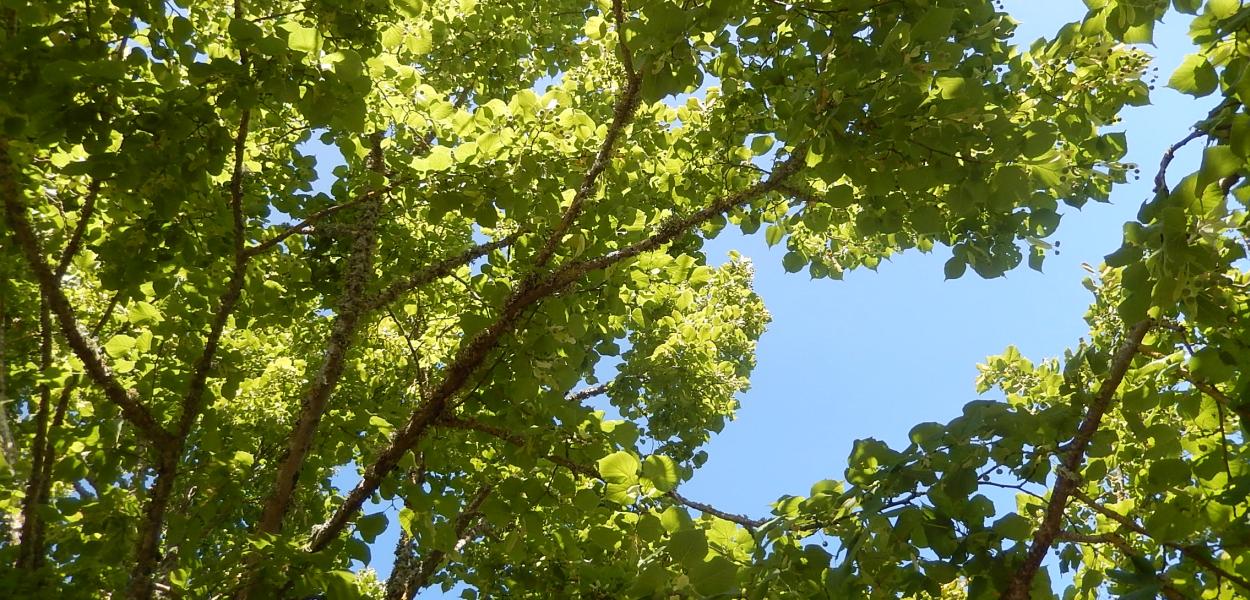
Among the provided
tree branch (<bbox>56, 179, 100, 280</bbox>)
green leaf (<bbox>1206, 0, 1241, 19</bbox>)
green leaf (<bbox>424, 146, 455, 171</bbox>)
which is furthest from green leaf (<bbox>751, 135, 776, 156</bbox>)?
tree branch (<bbox>56, 179, 100, 280</bbox>)

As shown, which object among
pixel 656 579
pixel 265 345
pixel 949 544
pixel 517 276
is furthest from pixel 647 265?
pixel 265 345

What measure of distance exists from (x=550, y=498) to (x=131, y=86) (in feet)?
7.83

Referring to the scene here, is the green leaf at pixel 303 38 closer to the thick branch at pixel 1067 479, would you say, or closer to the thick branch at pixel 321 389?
the thick branch at pixel 321 389

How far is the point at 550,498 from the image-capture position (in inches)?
145

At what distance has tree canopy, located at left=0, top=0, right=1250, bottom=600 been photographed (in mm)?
2715

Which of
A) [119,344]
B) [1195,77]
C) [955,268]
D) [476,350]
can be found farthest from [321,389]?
[1195,77]

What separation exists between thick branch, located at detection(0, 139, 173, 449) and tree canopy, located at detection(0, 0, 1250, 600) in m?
0.02

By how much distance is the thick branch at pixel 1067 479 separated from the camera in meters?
2.64

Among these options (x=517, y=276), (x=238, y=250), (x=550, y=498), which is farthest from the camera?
(x=517, y=276)

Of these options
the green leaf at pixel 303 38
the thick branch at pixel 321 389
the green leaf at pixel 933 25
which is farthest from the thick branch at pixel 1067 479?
the thick branch at pixel 321 389

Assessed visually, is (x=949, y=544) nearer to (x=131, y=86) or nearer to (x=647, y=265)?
(x=647, y=265)

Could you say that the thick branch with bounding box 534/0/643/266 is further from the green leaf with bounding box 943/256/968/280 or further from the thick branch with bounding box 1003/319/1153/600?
the thick branch with bounding box 1003/319/1153/600

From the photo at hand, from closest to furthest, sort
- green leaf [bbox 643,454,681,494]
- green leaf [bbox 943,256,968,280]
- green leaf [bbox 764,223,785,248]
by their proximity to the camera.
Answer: green leaf [bbox 643,454,681,494] → green leaf [bbox 943,256,968,280] → green leaf [bbox 764,223,785,248]

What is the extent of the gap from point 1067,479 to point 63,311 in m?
4.20
